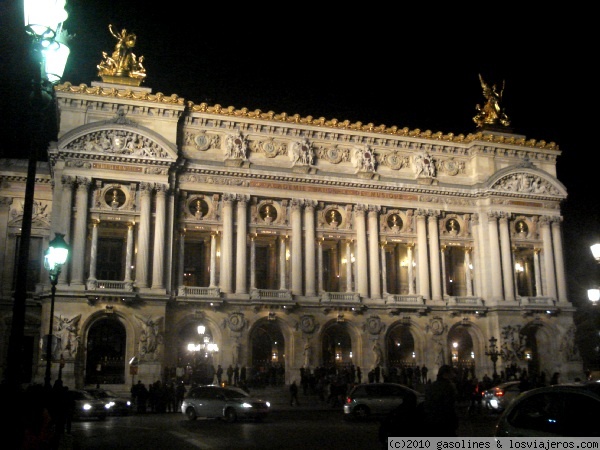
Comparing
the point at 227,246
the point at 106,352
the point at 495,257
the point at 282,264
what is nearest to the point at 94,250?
the point at 106,352

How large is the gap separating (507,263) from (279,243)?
1739 cm

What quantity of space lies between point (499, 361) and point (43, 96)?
41.3m

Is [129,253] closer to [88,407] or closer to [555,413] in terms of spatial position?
[88,407]

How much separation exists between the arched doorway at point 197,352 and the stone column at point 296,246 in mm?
6620

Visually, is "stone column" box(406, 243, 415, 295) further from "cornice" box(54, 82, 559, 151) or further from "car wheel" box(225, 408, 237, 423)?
"car wheel" box(225, 408, 237, 423)

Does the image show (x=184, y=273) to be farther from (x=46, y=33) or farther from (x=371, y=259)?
(x=46, y=33)

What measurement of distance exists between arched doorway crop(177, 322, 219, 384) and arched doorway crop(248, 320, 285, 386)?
2.76 metres

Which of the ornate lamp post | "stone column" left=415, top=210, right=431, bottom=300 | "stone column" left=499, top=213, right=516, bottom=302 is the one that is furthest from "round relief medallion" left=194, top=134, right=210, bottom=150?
the ornate lamp post

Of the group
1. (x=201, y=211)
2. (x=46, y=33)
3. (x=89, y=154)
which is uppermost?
(x=89, y=154)

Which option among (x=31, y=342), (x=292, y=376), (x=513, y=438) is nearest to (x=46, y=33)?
(x=513, y=438)

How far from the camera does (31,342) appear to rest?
45031mm

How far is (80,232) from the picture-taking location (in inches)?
1588

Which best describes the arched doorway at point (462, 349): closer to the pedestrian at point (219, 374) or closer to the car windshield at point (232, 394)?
the pedestrian at point (219, 374)

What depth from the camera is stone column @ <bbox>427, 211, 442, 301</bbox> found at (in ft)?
157
